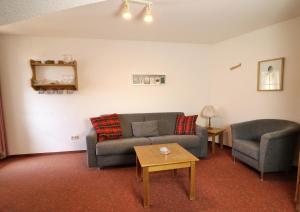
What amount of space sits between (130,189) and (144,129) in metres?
1.30

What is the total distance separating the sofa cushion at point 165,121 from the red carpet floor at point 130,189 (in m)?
0.91

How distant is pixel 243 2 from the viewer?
2.22 metres

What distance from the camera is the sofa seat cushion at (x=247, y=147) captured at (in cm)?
265

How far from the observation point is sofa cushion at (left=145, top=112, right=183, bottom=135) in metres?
3.71

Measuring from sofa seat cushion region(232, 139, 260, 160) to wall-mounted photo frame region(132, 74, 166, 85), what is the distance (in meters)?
1.97

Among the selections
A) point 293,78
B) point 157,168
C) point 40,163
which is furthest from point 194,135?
point 40,163

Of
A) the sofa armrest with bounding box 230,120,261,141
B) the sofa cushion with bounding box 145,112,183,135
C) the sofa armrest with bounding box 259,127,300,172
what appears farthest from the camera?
the sofa cushion with bounding box 145,112,183,135

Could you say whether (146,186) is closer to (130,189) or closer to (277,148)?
(130,189)

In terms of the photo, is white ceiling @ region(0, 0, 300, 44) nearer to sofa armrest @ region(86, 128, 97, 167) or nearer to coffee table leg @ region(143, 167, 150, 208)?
sofa armrest @ region(86, 128, 97, 167)

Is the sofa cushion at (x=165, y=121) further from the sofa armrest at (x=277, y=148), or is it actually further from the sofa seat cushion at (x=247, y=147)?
the sofa armrest at (x=277, y=148)

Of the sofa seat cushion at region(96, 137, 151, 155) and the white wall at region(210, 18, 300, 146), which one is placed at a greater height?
the white wall at region(210, 18, 300, 146)

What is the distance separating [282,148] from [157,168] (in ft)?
6.10

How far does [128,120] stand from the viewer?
12.0 feet

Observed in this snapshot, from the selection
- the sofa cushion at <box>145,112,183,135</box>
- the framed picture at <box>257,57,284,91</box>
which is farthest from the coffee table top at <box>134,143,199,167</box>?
the framed picture at <box>257,57,284,91</box>
